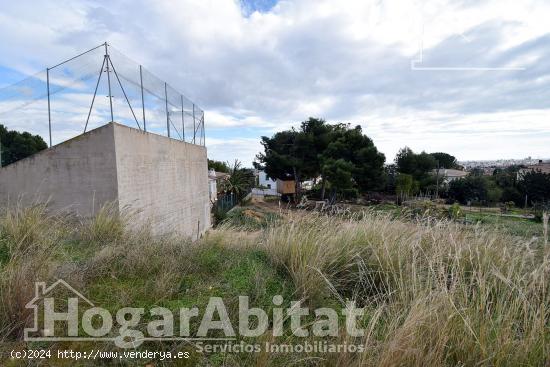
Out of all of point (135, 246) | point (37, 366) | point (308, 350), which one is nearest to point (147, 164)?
point (135, 246)

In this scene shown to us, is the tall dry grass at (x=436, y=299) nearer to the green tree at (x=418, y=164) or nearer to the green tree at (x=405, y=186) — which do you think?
the green tree at (x=405, y=186)

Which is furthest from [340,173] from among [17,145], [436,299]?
[436,299]

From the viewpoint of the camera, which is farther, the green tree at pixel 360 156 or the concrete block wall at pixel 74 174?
the green tree at pixel 360 156

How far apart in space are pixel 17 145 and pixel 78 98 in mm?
1725

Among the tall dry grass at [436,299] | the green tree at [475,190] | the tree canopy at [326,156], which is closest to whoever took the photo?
the tall dry grass at [436,299]

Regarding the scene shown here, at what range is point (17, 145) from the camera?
6.92m

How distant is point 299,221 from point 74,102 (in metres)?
5.98

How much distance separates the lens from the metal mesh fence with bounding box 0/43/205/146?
657 cm

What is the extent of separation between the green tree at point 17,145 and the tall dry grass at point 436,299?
6.26 metres

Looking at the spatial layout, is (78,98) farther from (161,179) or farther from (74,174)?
(161,179)

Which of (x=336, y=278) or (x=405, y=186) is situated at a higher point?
(x=405, y=186)

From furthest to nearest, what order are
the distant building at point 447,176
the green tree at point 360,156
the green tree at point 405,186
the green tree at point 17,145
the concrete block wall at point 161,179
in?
the distant building at point 447,176
the green tree at point 405,186
the green tree at point 360,156
the green tree at point 17,145
the concrete block wall at point 161,179

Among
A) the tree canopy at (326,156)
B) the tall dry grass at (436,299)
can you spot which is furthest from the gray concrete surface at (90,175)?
the tree canopy at (326,156)

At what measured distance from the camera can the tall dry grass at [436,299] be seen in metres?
1.68
